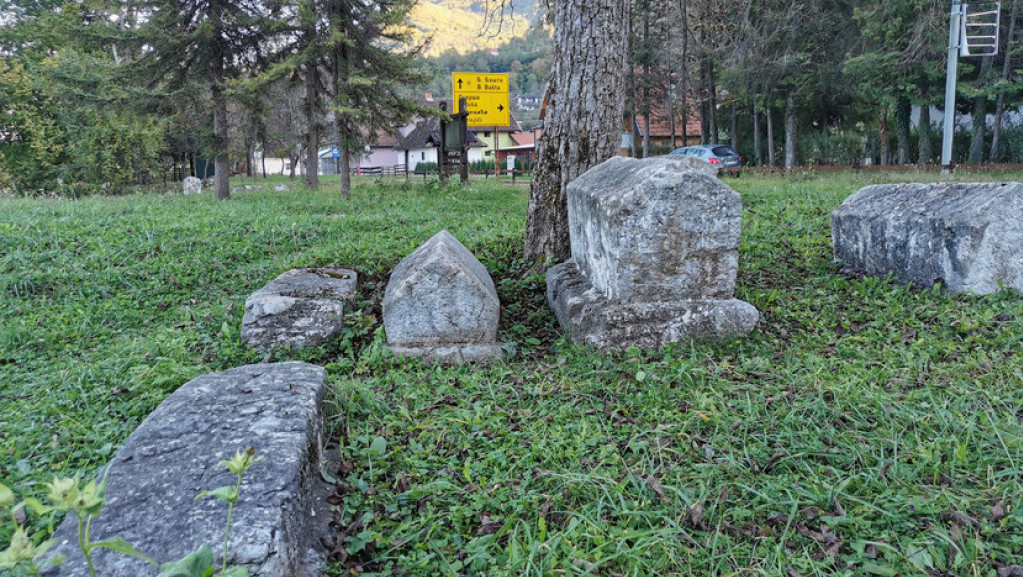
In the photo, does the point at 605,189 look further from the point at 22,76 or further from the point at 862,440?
the point at 22,76

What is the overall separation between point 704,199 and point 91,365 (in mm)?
4302

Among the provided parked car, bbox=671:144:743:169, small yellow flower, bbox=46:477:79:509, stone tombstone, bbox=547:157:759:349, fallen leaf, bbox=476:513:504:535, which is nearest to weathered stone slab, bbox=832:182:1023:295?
stone tombstone, bbox=547:157:759:349

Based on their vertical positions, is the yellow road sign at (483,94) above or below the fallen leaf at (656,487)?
above

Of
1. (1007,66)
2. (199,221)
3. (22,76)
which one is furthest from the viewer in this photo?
(22,76)

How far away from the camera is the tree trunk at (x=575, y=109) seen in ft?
18.2

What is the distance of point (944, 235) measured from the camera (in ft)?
14.9

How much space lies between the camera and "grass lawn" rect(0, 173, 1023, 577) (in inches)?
90.4

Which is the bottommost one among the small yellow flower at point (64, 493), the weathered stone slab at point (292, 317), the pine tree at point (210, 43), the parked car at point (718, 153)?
the weathered stone slab at point (292, 317)

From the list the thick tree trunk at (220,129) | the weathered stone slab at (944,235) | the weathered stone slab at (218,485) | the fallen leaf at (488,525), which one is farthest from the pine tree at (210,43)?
the fallen leaf at (488,525)

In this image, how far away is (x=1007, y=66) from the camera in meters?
17.5

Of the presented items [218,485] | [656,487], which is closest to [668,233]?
[656,487]

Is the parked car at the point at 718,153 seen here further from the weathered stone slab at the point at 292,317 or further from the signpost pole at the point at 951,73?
the weathered stone slab at the point at 292,317

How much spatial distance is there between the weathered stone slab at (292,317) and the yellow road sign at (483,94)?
17258 millimetres

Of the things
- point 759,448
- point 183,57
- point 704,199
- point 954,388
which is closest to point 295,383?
point 759,448
